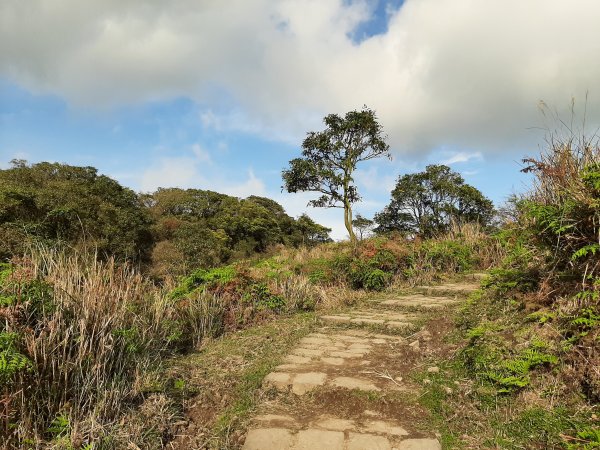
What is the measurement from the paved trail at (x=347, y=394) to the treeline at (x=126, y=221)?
6.50ft

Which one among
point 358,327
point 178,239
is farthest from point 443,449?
point 178,239

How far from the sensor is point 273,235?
28.7 metres

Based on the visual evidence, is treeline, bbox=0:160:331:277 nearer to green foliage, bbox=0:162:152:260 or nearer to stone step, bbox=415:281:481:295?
green foliage, bbox=0:162:152:260

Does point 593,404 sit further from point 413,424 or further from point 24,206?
point 24,206

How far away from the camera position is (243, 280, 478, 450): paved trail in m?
2.27

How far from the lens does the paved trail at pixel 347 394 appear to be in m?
2.27

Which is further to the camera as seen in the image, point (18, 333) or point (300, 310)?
point (300, 310)

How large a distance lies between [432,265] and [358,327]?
3.53 metres

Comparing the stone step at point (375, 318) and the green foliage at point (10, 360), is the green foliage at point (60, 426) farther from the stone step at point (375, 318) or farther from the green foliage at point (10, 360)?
the stone step at point (375, 318)

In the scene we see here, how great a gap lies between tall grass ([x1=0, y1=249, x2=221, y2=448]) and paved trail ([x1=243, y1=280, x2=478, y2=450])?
0.91 metres

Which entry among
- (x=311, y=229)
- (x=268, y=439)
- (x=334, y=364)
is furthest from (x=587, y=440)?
(x=311, y=229)

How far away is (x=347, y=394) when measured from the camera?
9.12ft

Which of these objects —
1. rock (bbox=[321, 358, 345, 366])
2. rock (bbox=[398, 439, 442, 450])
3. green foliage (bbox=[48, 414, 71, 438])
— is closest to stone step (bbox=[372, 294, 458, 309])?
rock (bbox=[321, 358, 345, 366])

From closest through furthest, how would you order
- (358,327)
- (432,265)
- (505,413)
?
(505,413) → (358,327) → (432,265)
